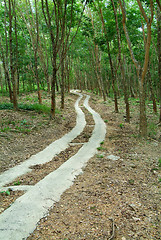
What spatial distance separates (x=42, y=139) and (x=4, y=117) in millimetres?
3238

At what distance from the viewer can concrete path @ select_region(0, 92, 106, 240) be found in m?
3.59

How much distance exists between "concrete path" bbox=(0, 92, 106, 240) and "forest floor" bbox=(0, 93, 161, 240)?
7.5 inches

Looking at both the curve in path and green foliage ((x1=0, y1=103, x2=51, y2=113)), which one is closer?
the curve in path

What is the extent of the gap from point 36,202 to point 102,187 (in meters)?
1.94

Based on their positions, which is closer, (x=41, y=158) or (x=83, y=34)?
(x=41, y=158)

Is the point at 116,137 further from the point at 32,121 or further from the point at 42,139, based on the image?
the point at 32,121

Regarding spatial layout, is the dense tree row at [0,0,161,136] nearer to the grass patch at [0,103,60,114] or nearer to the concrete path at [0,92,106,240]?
the grass patch at [0,103,60,114]

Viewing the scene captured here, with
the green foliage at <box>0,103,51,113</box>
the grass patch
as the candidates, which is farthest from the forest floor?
the green foliage at <box>0,103,51,113</box>

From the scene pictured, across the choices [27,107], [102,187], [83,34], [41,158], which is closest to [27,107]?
[27,107]

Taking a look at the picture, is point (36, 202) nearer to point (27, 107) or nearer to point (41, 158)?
point (41, 158)

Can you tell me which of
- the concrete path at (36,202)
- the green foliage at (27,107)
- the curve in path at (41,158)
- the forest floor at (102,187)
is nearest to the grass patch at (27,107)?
the green foliage at (27,107)

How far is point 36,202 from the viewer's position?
4.48 meters

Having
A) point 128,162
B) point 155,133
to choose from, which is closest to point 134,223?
point 128,162

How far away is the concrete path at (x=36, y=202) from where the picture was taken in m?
3.59
